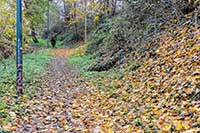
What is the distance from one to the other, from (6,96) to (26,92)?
1033mm

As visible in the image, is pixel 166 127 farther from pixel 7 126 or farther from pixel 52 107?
pixel 52 107

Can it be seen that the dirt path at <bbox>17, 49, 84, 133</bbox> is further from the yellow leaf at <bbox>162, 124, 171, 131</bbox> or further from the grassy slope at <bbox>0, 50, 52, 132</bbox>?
the yellow leaf at <bbox>162, 124, 171, 131</bbox>

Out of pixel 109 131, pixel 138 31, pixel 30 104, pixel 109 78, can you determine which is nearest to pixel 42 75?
pixel 109 78

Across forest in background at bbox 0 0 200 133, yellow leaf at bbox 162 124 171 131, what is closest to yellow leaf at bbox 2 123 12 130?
forest in background at bbox 0 0 200 133

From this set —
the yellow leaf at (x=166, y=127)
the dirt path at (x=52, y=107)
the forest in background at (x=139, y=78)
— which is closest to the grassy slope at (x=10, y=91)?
the forest in background at (x=139, y=78)

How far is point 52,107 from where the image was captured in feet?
28.1

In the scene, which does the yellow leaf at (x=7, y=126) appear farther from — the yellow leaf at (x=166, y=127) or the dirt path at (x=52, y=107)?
the yellow leaf at (x=166, y=127)

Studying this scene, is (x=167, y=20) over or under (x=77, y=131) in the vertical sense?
over

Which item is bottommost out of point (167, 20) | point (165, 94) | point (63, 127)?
point (63, 127)

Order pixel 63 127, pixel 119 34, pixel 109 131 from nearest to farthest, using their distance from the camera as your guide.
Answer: pixel 109 131
pixel 63 127
pixel 119 34

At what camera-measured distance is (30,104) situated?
8.62 metres

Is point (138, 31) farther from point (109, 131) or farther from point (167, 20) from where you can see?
point (109, 131)

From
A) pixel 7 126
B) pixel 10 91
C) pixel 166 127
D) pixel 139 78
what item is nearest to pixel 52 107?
pixel 10 91

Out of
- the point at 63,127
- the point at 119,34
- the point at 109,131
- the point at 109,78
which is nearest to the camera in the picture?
the point at 109,131
